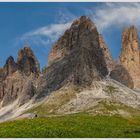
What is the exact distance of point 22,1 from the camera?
74125 millimetres

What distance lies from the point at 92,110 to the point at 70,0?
132 m

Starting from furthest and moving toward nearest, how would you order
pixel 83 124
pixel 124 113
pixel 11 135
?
pixel 124 113 → pixel 83 124 → pixel 11 135

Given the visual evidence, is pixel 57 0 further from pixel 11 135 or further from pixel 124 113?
pixel 124 113

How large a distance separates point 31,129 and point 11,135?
7.69 metres

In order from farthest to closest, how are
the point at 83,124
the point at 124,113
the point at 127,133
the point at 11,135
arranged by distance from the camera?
1. the point at 124,113
2. the point at 83,124
3. the point at 127,133
4. the point at 11,135

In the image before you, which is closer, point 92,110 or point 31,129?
point 31,129

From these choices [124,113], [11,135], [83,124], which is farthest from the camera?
[124,113]

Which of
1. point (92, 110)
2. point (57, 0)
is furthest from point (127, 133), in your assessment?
point (92, 110)

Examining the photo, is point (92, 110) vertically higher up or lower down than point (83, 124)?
higher up

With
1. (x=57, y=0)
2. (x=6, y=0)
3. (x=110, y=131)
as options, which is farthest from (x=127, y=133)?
(x=6, y=0)

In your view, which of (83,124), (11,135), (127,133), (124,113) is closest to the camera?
(11,135)

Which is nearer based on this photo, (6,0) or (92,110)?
(6,0)

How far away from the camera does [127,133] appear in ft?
244

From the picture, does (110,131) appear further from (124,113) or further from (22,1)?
(124,113)
